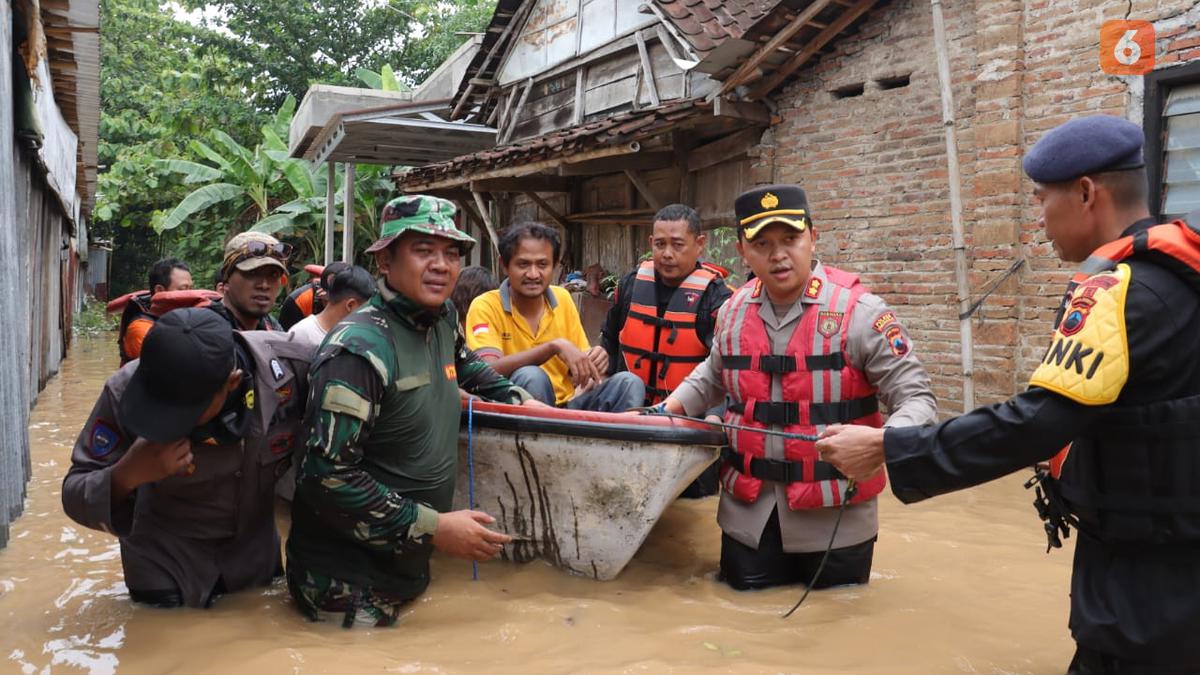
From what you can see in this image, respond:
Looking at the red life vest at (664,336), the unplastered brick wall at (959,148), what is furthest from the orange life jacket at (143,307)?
the unplastered brick wall at (959,148)

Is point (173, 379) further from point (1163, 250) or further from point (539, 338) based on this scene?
point (1163, 250)

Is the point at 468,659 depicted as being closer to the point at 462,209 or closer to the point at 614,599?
the point at 614,599

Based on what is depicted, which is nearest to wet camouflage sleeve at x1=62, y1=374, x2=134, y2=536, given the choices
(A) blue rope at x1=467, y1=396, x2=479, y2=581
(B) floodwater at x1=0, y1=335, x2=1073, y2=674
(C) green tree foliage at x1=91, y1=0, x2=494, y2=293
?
(B) floodwater at x1=0, y1=335, x2=1073, y2=674

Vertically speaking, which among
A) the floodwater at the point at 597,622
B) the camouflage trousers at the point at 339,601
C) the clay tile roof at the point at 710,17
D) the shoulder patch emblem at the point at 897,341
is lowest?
the floodwater at the point at 597,622

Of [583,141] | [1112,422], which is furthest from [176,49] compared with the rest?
[1112,422]

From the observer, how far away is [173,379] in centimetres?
269

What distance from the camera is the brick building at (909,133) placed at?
6.14 metres

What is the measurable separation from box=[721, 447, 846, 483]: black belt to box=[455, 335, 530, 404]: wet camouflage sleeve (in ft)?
3.48

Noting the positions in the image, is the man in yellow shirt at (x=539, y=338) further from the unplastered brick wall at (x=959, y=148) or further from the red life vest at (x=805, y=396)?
the unplastered brick wall at (x=959, y=148)

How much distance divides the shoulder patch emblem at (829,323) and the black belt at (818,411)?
0.28 m

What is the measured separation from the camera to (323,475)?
2.92 metres

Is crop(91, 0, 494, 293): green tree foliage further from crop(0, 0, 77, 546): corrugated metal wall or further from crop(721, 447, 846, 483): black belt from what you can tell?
crop(721, 447, 846, 483): black belt

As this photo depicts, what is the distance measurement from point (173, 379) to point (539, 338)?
225cm

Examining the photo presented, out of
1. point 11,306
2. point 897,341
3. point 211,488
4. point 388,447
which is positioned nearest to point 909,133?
point 897,341
